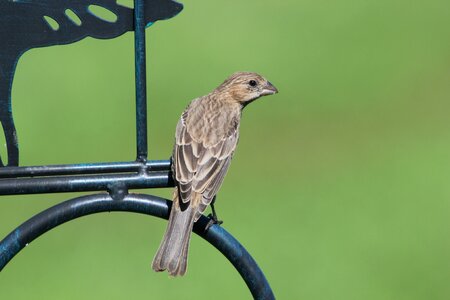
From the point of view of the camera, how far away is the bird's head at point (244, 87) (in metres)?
7.38

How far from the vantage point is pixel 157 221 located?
1250 cm

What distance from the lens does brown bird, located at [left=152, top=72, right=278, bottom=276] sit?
5.52 m

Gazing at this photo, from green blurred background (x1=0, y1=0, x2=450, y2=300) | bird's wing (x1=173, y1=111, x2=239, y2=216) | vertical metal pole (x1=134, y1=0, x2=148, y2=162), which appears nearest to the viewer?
vertical metal pole (x1=134, y1=0, x2=148, y2=162)

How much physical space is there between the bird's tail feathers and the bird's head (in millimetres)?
1740

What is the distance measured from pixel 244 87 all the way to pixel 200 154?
1.02 m

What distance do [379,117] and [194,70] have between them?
2381 millimetres

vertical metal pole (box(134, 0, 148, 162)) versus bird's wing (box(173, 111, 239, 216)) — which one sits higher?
vertical metal pole (box(134, 0, 148, 162))

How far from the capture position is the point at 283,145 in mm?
15195

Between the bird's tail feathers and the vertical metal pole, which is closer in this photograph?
the vertical metal pole

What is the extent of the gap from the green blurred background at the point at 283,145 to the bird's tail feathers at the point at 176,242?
506 cm

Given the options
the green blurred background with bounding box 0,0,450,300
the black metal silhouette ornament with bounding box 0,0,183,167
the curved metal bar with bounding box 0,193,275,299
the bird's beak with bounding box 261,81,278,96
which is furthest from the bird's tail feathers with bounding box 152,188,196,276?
the green blurred background with bounding box 0,0,450,300

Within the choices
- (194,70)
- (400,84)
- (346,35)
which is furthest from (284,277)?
(346,35)

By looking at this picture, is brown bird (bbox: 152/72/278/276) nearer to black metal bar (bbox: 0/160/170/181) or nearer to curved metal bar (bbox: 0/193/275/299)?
curved metal bar (bbox: 0/193/275/299)

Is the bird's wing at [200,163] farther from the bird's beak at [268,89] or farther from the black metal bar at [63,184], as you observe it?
the black metal bar at [63,184]
